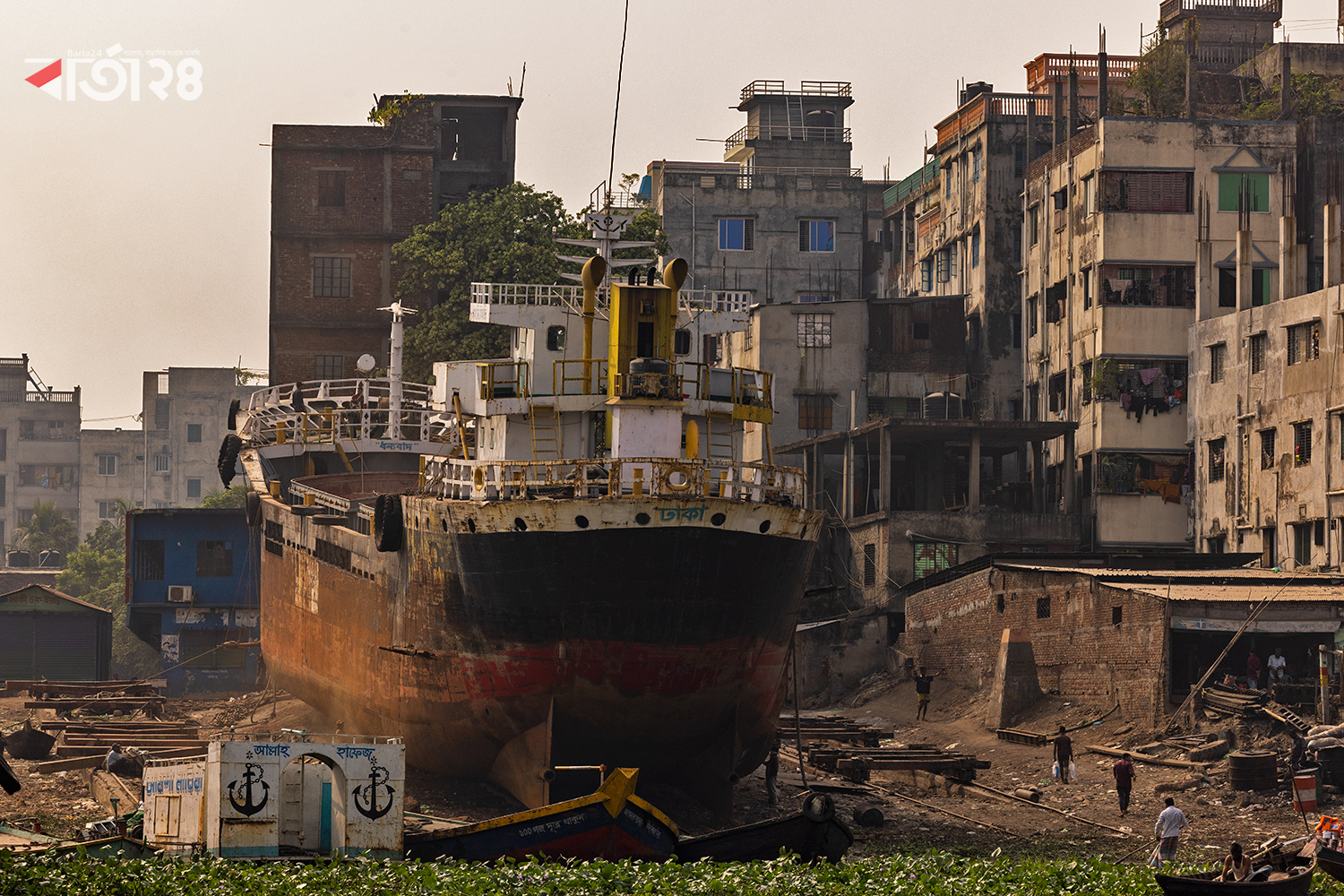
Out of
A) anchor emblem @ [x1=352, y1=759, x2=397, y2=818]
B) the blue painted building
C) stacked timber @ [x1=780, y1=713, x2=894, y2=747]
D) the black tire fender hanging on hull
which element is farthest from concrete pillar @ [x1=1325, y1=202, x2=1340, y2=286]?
anchor emblem @ [x1=352, y1=759, x2=397, y2=818]

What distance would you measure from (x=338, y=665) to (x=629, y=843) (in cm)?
1556

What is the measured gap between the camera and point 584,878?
20.5 m

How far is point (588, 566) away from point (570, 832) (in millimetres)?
6700

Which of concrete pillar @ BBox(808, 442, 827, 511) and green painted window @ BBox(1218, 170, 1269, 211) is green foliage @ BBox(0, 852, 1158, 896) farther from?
green painted window @ BBox(1218, 170, 1269, 211)

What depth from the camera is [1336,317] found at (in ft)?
152

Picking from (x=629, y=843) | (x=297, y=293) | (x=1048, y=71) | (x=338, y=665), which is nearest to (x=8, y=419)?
(x=297, y=293)

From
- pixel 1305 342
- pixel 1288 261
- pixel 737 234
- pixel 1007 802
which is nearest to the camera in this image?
pixel 1007 802

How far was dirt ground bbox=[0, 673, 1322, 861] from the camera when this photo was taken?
28.2m

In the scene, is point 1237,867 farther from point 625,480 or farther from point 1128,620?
point 1128,620

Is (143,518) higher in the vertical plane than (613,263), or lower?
lower

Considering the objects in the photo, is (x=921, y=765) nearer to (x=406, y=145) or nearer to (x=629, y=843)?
(x=629, y=843)

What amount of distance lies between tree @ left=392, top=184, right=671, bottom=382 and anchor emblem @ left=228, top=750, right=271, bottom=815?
34.4 m

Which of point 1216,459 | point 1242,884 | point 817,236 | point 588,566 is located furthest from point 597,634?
point 817,236

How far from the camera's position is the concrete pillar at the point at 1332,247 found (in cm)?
4691
